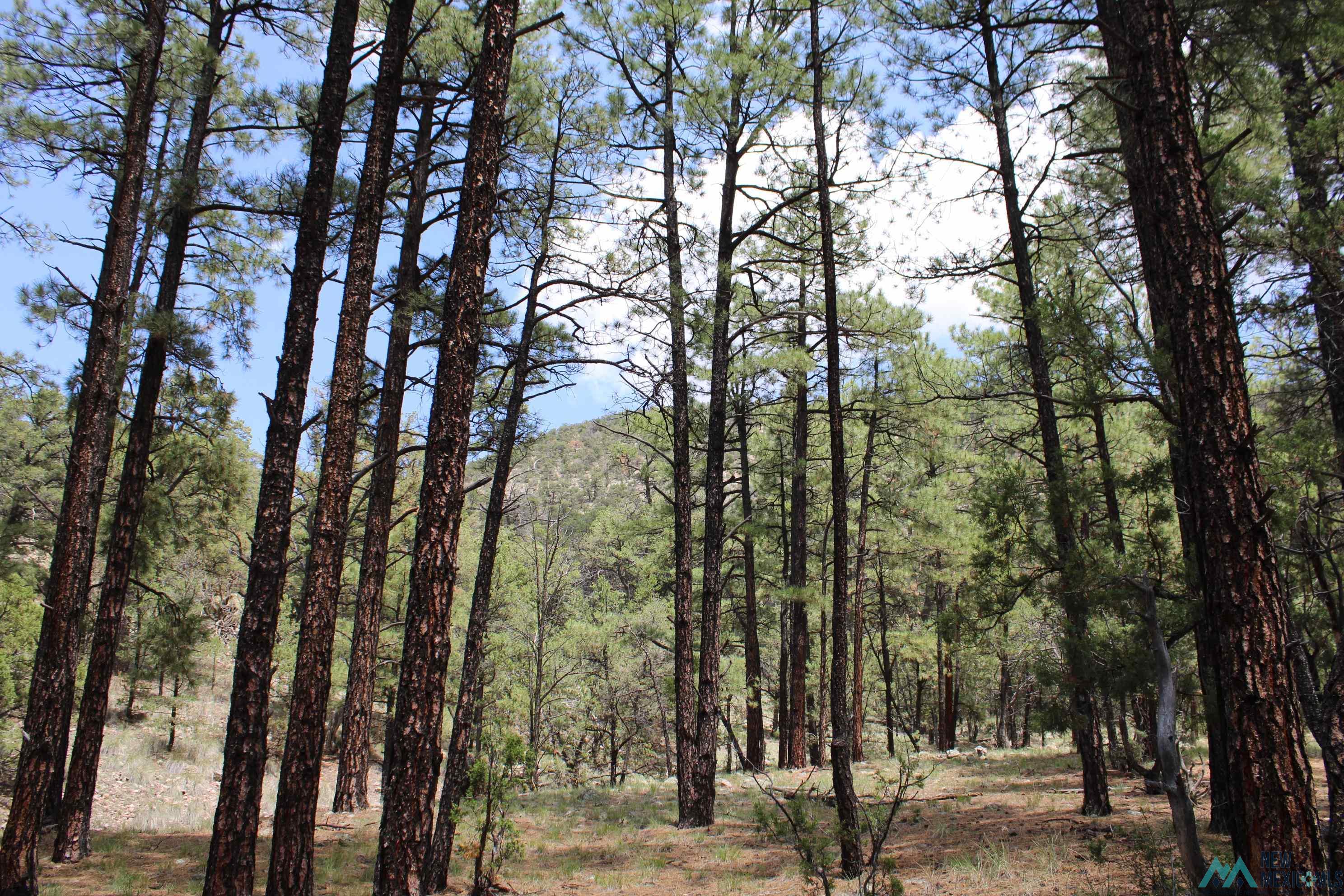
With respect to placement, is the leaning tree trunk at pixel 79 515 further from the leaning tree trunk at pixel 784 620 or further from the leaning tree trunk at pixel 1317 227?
the leaning tree trunk at pixel 784 620

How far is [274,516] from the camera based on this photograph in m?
5.32

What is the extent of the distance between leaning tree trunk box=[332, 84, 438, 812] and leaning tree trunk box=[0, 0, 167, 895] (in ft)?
8.64

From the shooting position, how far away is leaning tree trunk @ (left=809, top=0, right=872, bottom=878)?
563cm

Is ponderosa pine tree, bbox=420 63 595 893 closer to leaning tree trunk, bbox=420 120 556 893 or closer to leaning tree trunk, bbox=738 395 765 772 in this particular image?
leaning tree trunk, bbox=420 120 556 893

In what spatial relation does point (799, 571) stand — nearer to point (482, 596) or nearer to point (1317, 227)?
point (482, 596)

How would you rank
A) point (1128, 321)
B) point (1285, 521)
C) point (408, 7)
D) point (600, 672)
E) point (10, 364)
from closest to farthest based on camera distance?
point (1285, 521) → point (1128, 321) → point (408, 7) → point (10, 364) → point (600, 672)

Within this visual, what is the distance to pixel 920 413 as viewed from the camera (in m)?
12.8

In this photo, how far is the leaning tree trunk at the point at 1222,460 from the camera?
3.45 m

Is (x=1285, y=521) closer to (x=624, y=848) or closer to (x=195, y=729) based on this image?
(x=624, y=848)

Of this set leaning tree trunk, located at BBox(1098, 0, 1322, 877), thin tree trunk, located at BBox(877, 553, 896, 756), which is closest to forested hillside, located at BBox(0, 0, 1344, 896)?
leaning tree trunk, located at BBox(1098, 0, 1322, 877)

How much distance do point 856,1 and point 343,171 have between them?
6414 mm

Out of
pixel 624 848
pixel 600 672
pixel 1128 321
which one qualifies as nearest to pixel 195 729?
pixel 600 672

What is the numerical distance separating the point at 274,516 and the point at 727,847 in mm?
5840

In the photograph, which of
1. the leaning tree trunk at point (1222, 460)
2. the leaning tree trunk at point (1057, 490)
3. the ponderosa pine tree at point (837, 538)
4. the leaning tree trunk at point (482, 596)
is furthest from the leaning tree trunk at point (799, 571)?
the leaning tree trunk at point (1222, 460)
